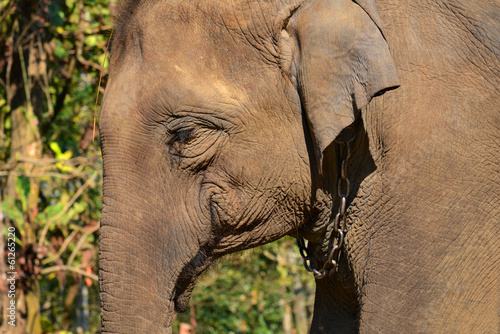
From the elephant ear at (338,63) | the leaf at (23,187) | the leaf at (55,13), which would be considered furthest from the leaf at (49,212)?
the elephant ear at (338,63)

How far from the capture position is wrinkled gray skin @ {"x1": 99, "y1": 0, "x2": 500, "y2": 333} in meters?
1.62

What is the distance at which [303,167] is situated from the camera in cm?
174

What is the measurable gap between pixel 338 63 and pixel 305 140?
233mm

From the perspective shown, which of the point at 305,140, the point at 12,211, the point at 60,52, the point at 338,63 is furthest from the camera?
the point at 60,52

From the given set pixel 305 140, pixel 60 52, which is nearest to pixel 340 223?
pixel 305 140

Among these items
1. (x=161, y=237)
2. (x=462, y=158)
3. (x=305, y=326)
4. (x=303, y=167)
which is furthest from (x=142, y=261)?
(x=305, y=326)

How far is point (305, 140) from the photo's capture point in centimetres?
172

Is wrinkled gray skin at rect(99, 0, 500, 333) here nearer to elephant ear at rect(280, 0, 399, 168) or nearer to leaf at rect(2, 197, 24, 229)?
elephant ear at rect(280, 0, 399, 168)

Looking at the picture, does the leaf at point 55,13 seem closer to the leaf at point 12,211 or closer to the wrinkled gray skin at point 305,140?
the leaf at point 12,211

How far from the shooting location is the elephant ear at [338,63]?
61.8 inches

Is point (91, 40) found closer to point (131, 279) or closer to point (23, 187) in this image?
point (23, 187)

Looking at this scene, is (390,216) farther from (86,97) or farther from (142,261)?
(86,97)

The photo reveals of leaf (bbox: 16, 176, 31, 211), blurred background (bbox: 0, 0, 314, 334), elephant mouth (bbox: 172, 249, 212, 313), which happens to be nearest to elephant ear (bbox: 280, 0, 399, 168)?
elephant mouth (bbox: 172, 249, 212, 313)

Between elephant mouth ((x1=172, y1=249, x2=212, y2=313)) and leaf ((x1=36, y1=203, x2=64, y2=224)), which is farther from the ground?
leaf ((x1=36, y1=203, x2=64, y2=224))
